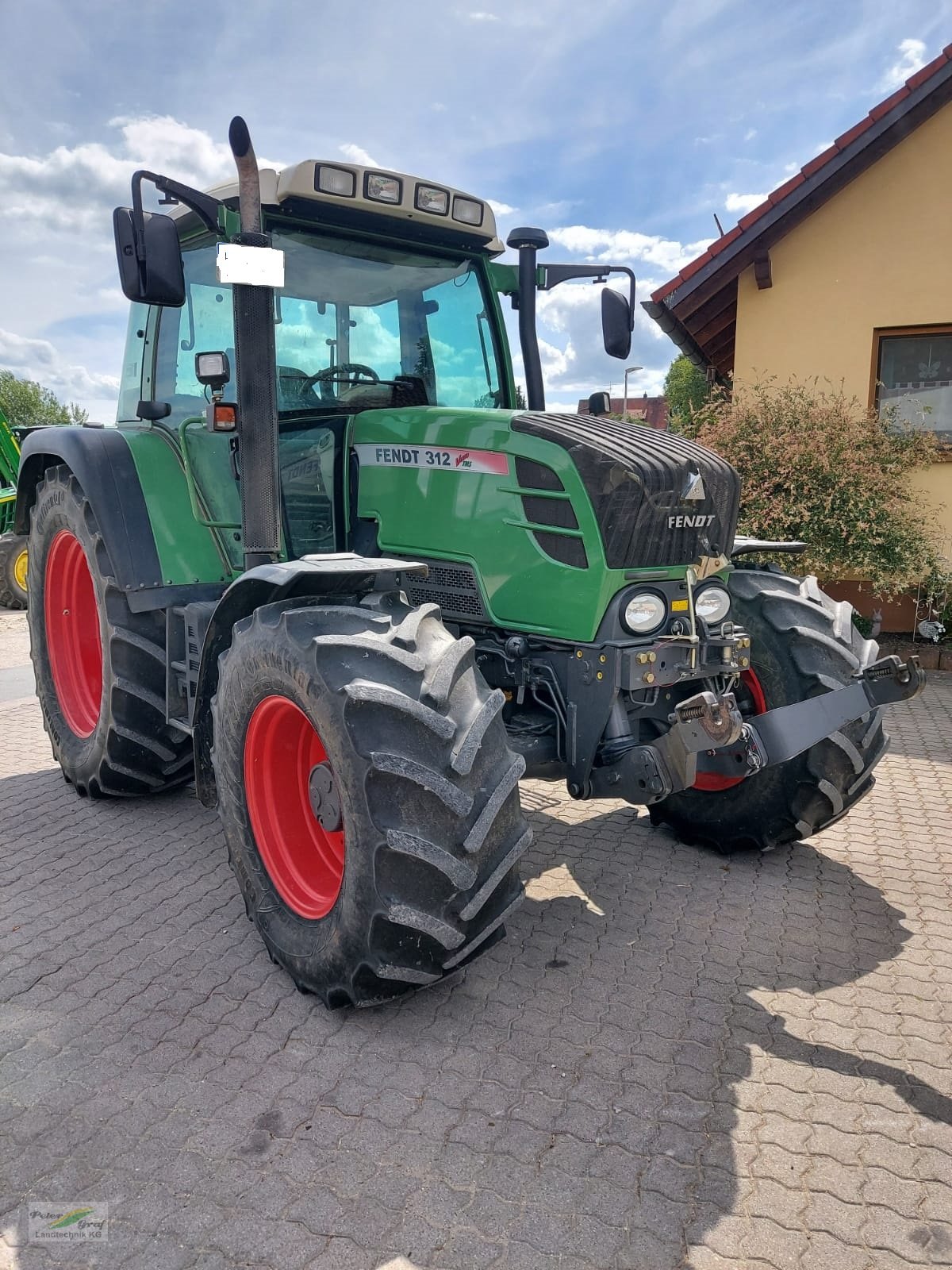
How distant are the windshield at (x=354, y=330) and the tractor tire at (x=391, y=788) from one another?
120 cm

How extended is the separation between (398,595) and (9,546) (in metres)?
9.62

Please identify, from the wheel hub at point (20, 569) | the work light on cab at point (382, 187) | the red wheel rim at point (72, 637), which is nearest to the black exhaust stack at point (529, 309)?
the work light on cab at point (382, 187)

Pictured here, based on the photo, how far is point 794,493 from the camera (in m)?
7.95

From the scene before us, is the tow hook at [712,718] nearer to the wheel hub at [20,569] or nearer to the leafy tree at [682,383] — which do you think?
the wheel hub at [20,569]

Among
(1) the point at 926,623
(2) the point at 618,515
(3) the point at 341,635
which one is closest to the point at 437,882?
(3) the point at 341,635

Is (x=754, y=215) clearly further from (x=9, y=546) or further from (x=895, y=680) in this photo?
(x=9, y=546)

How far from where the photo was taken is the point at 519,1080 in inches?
97.7

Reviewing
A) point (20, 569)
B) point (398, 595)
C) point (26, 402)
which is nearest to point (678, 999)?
point (398, 595)

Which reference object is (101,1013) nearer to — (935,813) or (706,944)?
(706,944)

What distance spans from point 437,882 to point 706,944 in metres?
1.31

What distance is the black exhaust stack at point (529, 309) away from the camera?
3963 mm

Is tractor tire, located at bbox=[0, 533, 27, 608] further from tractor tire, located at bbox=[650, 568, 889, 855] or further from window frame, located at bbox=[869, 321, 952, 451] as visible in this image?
tractor tire, located at bbox=[650, 568, 889, 855]

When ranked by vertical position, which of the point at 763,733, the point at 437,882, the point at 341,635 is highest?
the point at 341,635

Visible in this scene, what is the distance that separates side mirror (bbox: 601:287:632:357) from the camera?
3923 mm
